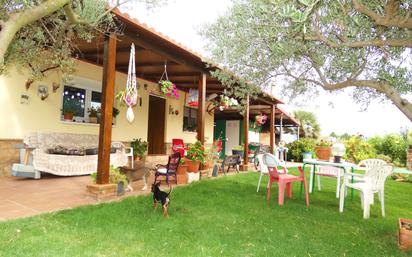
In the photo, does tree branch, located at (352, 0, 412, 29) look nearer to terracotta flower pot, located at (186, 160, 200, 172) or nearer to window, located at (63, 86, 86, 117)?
terracotta flower pot, located at (186, 160, 200, 172)

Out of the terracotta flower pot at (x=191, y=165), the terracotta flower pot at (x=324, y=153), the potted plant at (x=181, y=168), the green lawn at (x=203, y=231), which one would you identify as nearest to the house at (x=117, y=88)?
the terracotta flower pot at (x=191, y=165)

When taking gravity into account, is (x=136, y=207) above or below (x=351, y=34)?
below

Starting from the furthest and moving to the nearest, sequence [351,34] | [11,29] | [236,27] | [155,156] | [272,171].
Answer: [155,156] < [272,171] < [236,27] < [351,34] < [11,29]

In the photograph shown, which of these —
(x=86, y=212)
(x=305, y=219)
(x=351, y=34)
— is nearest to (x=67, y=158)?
(x=86, y=212)

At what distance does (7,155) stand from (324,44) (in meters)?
7.00

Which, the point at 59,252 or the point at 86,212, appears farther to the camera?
the point at 86,212

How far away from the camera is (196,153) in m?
7.38

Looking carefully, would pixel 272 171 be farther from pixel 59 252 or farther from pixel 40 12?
pixel 40 12

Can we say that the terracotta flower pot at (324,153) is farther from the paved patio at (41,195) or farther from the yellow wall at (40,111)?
the yellow wall at (40,111)

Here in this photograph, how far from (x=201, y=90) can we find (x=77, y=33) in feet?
13.4

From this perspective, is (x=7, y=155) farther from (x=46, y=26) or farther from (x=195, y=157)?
(x=195, y=157)

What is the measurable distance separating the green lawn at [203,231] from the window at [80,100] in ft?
14.2

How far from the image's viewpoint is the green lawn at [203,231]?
302 cm

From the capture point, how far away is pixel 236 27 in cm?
442
